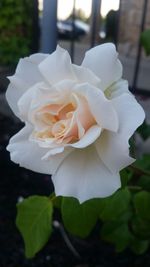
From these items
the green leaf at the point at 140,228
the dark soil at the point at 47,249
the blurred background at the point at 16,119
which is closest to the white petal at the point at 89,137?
the green leaf at the point at 140,228

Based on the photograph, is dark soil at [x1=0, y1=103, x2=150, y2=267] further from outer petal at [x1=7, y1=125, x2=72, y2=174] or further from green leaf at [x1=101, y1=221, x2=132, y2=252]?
outer petal at [x1=7, y1=125, x2=72, y2=174]

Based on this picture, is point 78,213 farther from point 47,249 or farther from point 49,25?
point 49,25

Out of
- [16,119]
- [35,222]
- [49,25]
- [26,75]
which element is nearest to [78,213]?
[35,222]

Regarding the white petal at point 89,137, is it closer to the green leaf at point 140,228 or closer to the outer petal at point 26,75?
the outer petal at point 26,75

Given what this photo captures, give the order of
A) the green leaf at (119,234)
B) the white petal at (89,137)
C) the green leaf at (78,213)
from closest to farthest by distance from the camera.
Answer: the white petal at (89,137)
the green leaf at (78,213)
the green leaf at (119,234)

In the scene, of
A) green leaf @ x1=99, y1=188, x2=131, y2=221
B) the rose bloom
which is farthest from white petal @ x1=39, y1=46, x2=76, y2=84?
green leaf @ x1=99, y1=188, x2=131, y2=221
